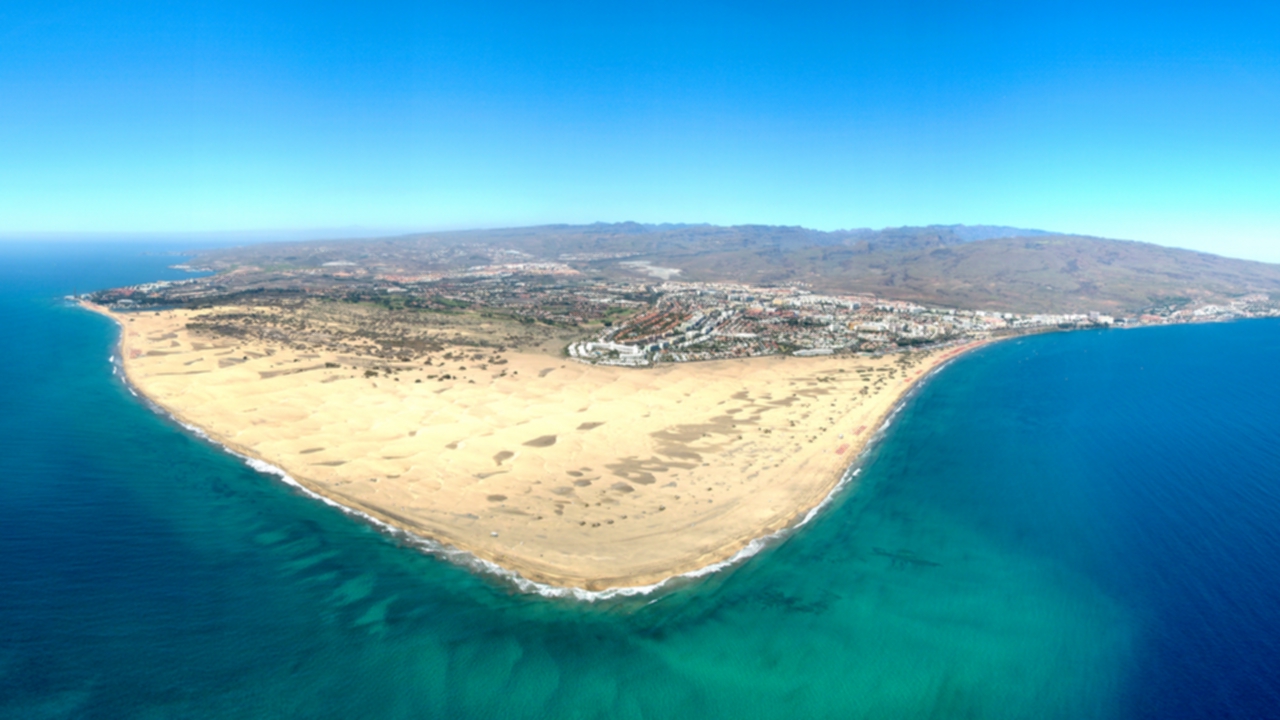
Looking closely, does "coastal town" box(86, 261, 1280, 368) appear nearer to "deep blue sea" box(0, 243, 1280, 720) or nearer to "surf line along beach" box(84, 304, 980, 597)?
"surf line along beach" box(84, 304, 980, 597)

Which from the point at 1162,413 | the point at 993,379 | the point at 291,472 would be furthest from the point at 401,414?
the point at 1162,413

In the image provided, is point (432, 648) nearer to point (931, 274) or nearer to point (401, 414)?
point (401, 414)

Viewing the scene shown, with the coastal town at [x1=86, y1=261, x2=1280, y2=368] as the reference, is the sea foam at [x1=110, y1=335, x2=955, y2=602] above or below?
below

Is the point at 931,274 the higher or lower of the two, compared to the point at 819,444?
higher

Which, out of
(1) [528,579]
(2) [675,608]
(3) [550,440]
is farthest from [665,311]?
(2) [675,608]

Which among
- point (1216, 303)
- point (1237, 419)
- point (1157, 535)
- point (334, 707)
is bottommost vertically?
point (334, 707)

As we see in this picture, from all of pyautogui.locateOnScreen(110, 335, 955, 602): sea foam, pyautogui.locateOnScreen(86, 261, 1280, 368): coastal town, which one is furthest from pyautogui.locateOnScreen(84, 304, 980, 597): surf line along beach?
pyautogui.locateOnScreen(86, 261, 1280, 368): coastal town
